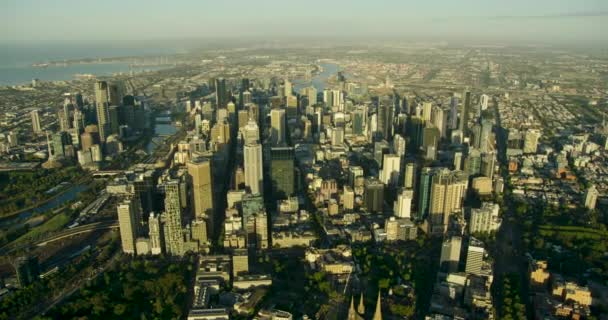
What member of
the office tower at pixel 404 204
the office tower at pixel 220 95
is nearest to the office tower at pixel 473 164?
the office tower at pixel 404 204

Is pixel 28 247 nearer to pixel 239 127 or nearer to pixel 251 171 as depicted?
pixel 251 171

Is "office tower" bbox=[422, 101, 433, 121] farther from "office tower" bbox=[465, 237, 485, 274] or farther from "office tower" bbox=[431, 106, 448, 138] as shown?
"office tower" bbox=[465, 237, 485, 274]

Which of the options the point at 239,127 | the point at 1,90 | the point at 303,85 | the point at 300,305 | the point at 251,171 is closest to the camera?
the point at 300,305

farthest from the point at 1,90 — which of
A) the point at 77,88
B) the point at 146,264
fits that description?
the point at 146,264

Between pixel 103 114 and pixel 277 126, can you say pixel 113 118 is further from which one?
pixel 277 126

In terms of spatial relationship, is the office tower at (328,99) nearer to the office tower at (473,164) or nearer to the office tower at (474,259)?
the office tower at (473,164)

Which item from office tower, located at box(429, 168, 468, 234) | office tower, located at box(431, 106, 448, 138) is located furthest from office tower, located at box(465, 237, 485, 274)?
office tower, located at box(431, 106, 448, 138)

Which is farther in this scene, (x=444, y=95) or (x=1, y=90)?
(x=1, y=90)
